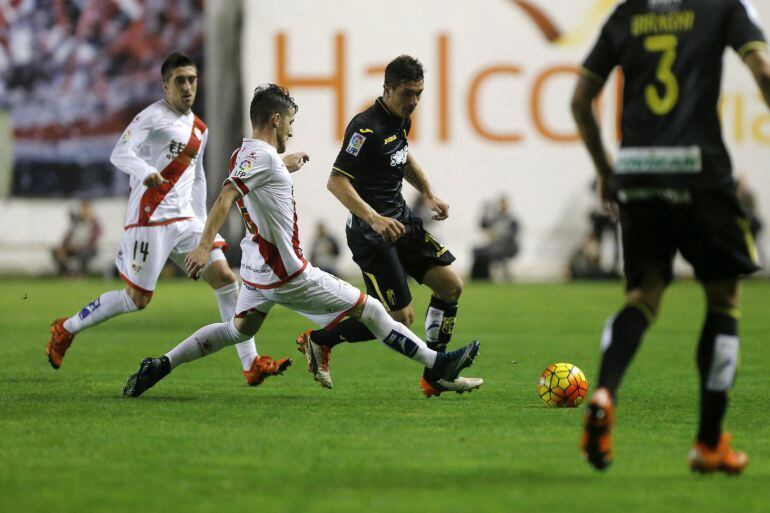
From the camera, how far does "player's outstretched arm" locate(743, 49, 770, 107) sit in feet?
17.9

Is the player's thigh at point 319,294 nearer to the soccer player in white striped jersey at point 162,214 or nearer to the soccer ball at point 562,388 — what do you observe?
the soccer player in white striped jersey at point 162,214

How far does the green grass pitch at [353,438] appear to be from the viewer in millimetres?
5172

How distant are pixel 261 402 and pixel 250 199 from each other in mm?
1298

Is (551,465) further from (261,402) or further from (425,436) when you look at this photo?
(261,402)

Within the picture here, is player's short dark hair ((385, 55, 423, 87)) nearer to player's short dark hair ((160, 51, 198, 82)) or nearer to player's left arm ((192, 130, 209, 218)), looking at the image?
player's short dark hair ((160, 51, 198, 82))

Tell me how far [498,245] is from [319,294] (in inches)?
786

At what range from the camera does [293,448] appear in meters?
6.38

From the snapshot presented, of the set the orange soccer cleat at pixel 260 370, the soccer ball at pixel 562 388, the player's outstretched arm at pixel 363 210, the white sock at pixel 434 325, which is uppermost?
the player's outstretched arm at pixel 363 210

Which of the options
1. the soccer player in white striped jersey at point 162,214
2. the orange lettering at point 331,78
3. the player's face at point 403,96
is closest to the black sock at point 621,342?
the player's face at point 403,96

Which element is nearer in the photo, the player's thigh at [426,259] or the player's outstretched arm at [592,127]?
the player's outstretched arm at [592,127]

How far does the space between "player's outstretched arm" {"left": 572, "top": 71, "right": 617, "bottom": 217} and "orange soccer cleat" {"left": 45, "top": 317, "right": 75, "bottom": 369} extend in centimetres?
501

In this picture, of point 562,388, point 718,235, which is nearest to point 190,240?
point 562,388

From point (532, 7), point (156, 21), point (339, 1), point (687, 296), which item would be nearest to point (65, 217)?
point (156, 21)

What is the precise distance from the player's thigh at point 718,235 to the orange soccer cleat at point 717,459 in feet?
2.36
